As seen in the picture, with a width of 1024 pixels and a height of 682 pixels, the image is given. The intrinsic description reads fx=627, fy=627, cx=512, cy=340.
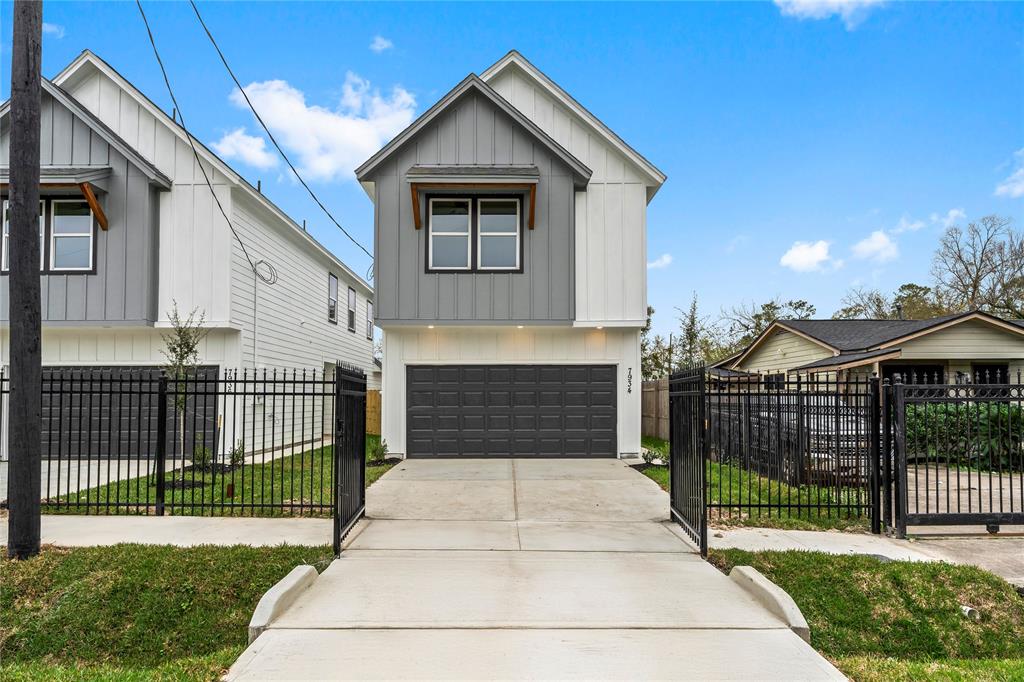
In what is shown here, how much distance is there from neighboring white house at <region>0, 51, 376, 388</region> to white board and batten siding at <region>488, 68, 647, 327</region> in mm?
7893

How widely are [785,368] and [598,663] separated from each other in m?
18.8

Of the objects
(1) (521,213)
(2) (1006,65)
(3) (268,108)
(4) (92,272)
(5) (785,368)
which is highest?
(2) (1006,65)

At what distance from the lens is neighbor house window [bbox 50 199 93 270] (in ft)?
45.7

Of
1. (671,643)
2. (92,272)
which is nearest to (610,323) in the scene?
(671,643)

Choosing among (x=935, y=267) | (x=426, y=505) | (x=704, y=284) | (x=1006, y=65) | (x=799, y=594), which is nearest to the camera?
(x=799, y=594)

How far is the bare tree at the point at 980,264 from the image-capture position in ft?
105

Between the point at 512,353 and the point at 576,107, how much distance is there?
20.2 feet

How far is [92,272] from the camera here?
542 inches

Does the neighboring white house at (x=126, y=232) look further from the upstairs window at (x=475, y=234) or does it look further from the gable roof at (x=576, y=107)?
the gable roof at (x=576, y=107)

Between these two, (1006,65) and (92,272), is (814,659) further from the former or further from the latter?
(1006,65)

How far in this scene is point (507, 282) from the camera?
46.7ft

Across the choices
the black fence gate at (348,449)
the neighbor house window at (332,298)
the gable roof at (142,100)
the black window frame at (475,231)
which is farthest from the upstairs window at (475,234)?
the neighbor house window at (332,298)

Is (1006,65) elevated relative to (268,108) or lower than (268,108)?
elevated

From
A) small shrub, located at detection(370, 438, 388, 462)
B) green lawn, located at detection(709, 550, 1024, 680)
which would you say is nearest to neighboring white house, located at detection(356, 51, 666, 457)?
small shrub, located at detection(370, 438, 388, 462)
